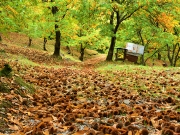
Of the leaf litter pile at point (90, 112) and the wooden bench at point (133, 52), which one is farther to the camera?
the wooden bench at point (133, 52)

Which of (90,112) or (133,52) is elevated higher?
(133,52)

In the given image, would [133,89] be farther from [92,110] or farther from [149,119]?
[149,119]

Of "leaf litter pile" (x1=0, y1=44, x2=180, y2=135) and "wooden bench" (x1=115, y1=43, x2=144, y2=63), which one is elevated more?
"wooden bench" (x1=115, y1=43, x2=144, y2=63)

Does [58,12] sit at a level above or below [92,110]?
above

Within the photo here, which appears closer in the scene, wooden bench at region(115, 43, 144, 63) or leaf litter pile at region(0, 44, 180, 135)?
leaf litter pile at region(0, 44, 180, 135)

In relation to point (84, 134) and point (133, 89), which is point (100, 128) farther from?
point (133, 89)

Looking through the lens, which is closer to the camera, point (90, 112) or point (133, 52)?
point (90, 112)

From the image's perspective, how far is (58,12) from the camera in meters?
19.5

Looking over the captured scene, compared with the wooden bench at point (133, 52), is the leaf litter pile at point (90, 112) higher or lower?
lower

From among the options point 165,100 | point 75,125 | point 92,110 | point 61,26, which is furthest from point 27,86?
point 61,26

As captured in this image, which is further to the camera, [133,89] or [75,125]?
[133,89]

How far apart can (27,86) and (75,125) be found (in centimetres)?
301

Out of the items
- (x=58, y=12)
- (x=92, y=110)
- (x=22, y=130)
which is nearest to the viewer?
(x=22, y=130)

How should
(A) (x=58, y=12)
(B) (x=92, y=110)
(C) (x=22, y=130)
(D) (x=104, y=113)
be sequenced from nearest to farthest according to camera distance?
(C) (x=22, y=130), (D) (x=104, y=113), (B) (x=92, y=110), (A) (x=58, y=12)
